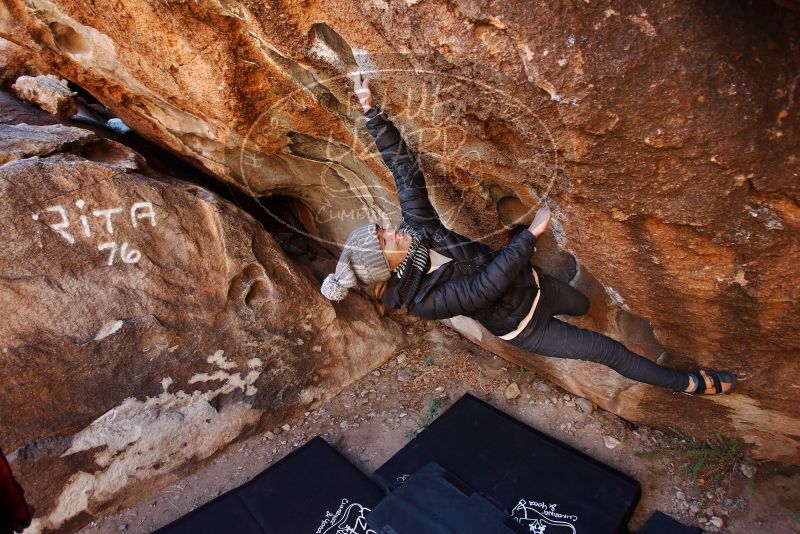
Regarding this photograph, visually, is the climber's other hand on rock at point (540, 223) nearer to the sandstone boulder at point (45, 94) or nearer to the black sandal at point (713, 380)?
the black sandal at point (713, 380)

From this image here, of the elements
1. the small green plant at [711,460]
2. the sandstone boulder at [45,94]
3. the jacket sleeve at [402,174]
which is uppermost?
the jacket sleeve at [402,174]

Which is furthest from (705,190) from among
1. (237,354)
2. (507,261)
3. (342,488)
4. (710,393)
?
(237,354)

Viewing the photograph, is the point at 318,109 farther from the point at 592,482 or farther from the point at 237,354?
the point at 592,482

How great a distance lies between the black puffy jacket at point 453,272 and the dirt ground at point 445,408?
1231mm

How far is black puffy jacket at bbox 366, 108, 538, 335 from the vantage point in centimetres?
215

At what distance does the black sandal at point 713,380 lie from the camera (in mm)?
2441

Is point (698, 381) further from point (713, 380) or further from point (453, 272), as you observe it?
point (453, 272)

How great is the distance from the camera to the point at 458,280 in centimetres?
227

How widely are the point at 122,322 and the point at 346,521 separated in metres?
1.82

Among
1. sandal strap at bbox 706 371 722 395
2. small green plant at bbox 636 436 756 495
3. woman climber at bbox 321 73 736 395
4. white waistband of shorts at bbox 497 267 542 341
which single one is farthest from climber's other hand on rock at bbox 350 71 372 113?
small green plant at bbox 636 436 756 495

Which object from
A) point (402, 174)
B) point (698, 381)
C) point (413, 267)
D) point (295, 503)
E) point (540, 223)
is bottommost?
point (295, 503)

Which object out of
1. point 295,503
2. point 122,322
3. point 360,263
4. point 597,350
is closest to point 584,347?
point 597,350
